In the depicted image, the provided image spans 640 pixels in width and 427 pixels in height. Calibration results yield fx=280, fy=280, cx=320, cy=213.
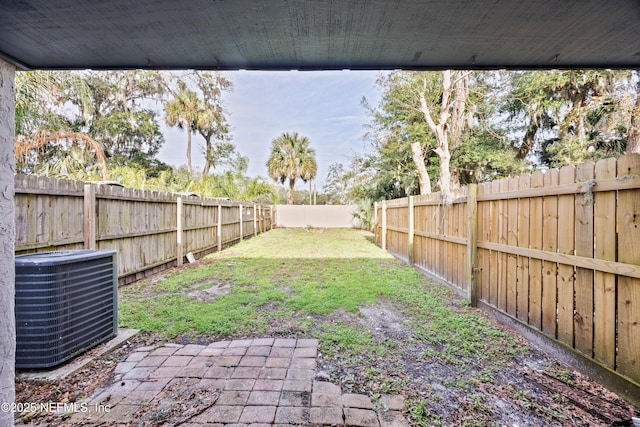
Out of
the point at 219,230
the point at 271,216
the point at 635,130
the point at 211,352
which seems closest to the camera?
the point at 211,352

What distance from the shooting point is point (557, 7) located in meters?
1.27

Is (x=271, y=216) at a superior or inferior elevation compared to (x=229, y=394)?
superior

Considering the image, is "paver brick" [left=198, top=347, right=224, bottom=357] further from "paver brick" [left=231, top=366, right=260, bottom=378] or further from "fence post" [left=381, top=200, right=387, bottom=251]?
"fence post" [left=381, top=200, right=387, bottom=251]

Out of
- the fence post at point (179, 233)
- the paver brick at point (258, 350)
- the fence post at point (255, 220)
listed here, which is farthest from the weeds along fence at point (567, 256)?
the fence post at point (255, 220)

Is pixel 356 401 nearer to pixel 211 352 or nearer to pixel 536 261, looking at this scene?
pixel 211 352

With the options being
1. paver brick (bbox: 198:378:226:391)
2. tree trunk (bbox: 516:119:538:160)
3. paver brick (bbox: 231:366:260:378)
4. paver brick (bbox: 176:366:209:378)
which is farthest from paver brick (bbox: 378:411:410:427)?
tree trunk (bbox: 516:119:538:160)

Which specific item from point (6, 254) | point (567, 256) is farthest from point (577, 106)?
point (6, 254)

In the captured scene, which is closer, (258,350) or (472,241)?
(258,350)

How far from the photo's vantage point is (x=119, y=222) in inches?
174

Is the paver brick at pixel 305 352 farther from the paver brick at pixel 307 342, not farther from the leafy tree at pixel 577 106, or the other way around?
the leafy tree at pixel 577 106

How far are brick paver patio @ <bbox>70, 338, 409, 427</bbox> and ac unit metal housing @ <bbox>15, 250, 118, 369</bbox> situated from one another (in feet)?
1.45

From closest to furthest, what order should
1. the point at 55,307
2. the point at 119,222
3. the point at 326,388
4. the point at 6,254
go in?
1. the point at 6,254
2. the point at 326,388
3. the point at 55,307
4. the point at 119,222

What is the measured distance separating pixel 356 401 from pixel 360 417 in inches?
6.0

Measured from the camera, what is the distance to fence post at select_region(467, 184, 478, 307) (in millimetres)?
3740
